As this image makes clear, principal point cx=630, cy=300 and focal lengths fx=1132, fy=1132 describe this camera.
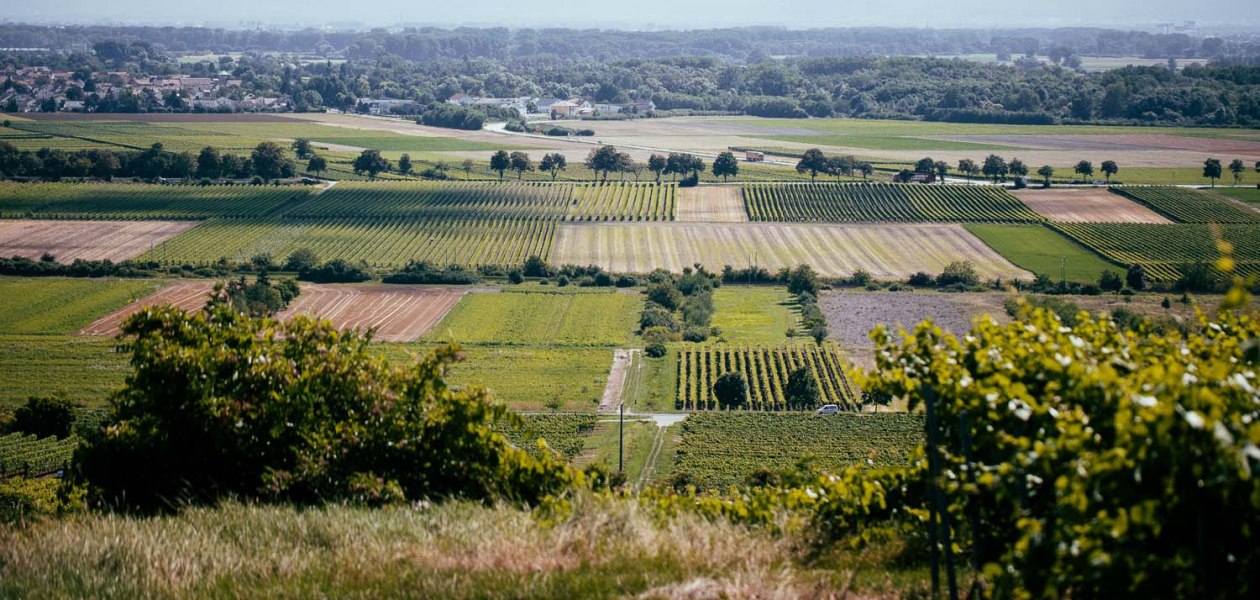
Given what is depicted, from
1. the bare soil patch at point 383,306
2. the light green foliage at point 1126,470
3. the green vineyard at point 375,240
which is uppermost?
the light green foliage at point 1126,470

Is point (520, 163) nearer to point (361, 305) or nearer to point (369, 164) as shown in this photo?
point (369, 164)

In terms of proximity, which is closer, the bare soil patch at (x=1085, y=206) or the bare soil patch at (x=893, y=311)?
the bare soil patch at (x=893, y=311)

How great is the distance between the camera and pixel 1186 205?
202 ft

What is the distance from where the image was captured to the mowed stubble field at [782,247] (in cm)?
5075

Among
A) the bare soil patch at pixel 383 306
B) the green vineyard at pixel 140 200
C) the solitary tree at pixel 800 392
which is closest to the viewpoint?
the solitary tree at pixel 800 392

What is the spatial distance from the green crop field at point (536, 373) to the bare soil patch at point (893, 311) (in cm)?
880

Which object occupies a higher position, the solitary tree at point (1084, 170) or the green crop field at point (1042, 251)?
the solitary tree at point (1084, 170)

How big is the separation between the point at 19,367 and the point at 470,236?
958 inches

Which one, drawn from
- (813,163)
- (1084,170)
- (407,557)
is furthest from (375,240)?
(407,557)

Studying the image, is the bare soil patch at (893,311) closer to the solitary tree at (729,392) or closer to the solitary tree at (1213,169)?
the solitary tree at (729,392)

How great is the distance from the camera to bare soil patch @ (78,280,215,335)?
136 feet

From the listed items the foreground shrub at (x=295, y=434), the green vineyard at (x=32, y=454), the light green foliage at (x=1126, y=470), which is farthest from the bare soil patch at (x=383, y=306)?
the light green foliage at (x=1126, y=470)

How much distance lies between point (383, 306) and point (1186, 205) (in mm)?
43933

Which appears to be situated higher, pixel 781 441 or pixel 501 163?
pixel 501 163
